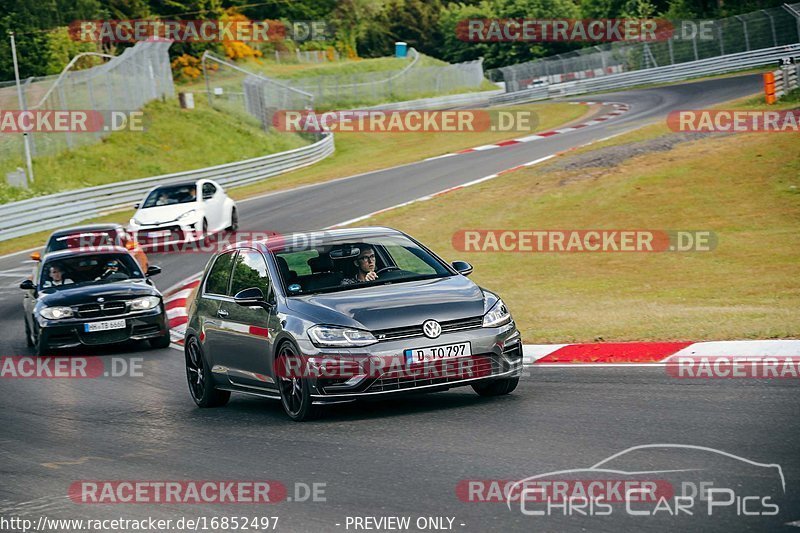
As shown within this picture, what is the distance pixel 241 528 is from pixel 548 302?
439 inches

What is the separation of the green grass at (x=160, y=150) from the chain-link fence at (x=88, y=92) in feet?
1.37

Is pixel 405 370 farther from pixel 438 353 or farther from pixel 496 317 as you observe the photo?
pixel 496 317

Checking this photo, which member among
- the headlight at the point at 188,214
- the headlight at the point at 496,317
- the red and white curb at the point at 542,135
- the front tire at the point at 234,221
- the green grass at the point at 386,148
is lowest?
the green grass at the point at 386,148

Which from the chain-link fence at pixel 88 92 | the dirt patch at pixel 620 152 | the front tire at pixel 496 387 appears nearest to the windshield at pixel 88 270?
the front tire at pixel 496 387

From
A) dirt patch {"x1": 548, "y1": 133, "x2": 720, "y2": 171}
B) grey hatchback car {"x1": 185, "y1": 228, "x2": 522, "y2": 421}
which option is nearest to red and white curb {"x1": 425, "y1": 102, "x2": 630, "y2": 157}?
dirt patch {"x1": 548, "y1": 133, "x2": 720, "y2": 171}

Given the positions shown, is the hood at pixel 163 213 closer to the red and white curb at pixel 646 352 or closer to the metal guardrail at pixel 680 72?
the red and white curb at pixel 646 352

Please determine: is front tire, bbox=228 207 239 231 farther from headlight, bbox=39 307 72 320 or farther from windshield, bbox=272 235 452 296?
windshield, bbox=272 235 452 296

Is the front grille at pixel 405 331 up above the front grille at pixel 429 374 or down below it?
above

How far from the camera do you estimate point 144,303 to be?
54.3ft

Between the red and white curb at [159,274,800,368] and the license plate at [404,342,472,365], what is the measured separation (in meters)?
2.50

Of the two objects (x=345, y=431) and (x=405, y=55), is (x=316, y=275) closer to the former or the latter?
(x=345, y=431)

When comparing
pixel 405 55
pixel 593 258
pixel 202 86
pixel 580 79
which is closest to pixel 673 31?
pixel 580 79

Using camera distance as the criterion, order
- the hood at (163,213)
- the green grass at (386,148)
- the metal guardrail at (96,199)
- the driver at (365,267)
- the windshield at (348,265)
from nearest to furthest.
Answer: the windshield at (348,265) < the driver at (365,267) < the hood at (163,213) < the metal guardrail at (96,199) < the green grass at (386,148)

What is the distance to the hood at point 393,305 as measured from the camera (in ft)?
30.7
